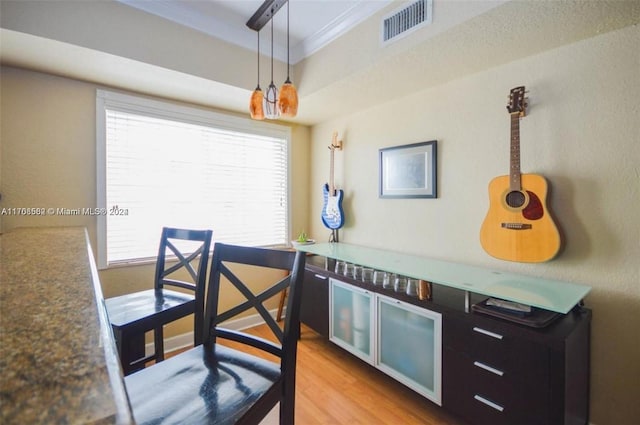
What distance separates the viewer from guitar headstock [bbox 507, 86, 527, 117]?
1678 millimetres

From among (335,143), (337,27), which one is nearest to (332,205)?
(335,143)

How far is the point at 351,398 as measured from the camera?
186 centimetres

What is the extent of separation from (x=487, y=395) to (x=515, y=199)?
1037 millimetres

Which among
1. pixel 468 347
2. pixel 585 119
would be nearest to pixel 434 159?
pixel 585 119

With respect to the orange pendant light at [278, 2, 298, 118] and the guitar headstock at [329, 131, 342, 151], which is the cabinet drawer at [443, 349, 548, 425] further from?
the guitar headstock at [329, 131, 342, 151]

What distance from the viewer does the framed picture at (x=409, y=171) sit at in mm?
2203

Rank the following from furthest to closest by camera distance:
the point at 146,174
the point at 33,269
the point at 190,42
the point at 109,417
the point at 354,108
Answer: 1. the point at 354,108
2. the point at 146,174
3. the point at 190,42
4. the point at 33,269
5. the point at 109,417

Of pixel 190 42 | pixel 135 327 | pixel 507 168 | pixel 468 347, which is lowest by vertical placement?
pixel 468 347

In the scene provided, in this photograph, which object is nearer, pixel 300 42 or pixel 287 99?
pixel 287 99

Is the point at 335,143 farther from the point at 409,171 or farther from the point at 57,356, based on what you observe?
the point at 57,356

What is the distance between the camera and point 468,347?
147 centimetres

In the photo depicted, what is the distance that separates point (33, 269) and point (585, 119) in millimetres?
2396

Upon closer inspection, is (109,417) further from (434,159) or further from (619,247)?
(434,159)

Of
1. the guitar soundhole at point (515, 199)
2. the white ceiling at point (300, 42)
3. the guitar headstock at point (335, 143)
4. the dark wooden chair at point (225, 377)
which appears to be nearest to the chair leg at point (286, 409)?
the dark wooden chair at point (225, 377)
